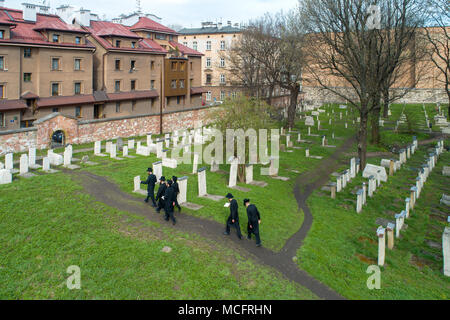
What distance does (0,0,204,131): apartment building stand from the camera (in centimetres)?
3053

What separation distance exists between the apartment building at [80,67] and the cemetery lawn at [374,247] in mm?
23461

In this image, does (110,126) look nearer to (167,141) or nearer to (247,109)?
(167,141)

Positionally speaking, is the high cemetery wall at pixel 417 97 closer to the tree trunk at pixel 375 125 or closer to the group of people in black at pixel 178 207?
the tree trunk at pixel 375 125

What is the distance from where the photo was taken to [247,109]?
67.4ft

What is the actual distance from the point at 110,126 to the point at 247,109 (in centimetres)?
1598

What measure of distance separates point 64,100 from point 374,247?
30.7 metres

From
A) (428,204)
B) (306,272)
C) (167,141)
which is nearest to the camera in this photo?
(306,272)

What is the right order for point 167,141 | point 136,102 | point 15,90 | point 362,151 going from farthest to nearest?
point 136,102
point 15,90
point 167,141
point 362,151

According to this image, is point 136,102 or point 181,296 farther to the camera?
point 136,102

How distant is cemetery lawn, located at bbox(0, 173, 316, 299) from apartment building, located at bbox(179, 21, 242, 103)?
178 feet

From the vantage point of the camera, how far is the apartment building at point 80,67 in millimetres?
30531

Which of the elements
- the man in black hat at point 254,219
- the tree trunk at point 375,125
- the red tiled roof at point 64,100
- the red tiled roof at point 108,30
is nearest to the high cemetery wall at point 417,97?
the tree trunk at point 375,125
